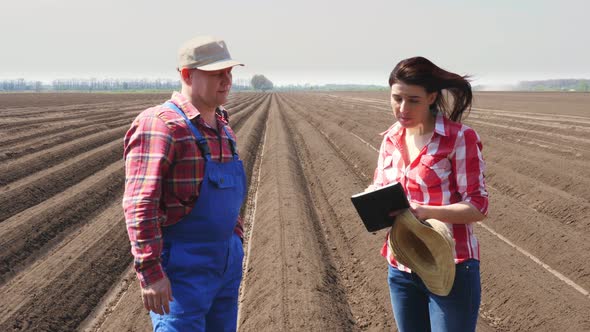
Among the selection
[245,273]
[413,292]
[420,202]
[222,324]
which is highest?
[420,202]

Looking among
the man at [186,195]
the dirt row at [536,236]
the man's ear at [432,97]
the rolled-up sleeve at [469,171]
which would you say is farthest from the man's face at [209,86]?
the dirt row at [536,236]

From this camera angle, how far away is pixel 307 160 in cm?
1245

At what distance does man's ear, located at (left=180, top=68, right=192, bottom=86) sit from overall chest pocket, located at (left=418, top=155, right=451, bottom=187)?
1.00m

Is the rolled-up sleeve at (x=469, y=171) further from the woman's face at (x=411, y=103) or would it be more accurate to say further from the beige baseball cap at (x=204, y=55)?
the beige baseball cap at (x=204, y=55)

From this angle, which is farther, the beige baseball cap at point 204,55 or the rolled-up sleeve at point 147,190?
the beige baseball cap at point 204,55

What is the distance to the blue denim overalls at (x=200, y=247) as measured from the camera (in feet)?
6.48

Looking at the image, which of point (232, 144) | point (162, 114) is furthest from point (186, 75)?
point (232, 144)

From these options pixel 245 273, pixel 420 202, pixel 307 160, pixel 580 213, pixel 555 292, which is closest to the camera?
pixel 420 202

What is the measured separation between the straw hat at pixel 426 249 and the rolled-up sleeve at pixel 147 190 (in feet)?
3.02

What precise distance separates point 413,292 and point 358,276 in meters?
3.37

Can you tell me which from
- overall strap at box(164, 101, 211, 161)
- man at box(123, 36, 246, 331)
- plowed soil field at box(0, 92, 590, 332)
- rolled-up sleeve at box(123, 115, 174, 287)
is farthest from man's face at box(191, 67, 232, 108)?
plowed soil field at box(0, 92, 590, 332)

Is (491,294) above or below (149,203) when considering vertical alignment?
below

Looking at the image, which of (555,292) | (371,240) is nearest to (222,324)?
(555,292)

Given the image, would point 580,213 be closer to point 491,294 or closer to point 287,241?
point 491,294
